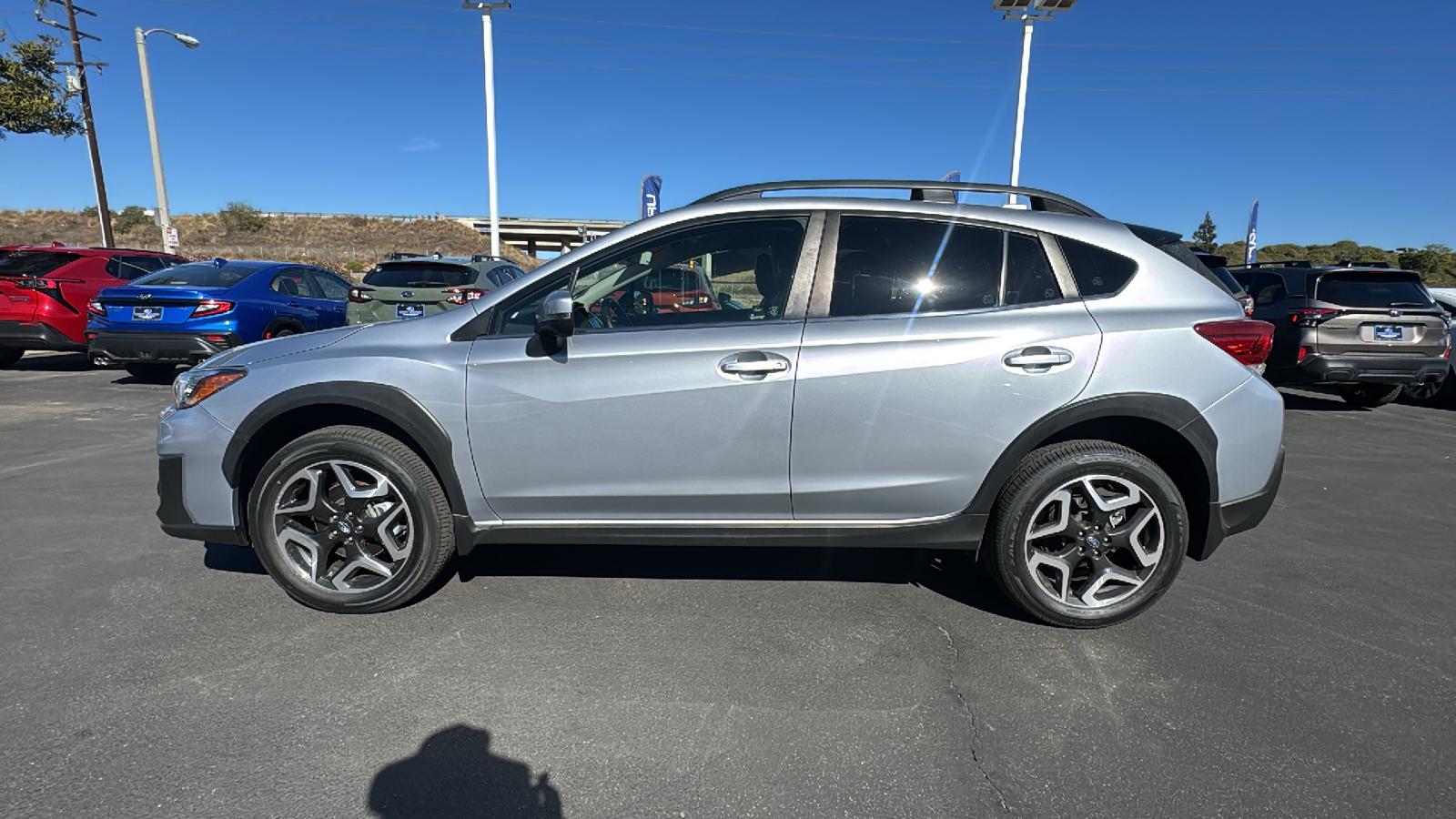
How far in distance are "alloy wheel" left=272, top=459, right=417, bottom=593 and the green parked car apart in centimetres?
639

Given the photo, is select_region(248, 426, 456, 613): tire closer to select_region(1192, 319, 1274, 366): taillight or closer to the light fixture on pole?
select_region(1192, 319, 1274, 366): taillight

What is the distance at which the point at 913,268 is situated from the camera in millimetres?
3117

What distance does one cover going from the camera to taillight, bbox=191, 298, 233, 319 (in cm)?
834

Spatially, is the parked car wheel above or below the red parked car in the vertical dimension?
below

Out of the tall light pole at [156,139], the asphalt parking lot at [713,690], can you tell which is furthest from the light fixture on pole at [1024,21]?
the tall light pole at [156,139]

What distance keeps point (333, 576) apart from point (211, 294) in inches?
274

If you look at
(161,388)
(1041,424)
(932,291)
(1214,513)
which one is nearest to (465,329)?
(932,291)

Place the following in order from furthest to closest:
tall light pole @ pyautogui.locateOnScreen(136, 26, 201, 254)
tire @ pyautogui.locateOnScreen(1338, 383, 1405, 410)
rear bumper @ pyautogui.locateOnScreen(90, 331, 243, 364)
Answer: tall light pole @ pyautogui.locateOnScreen(136, 26, 201, 254) < tire @ pyautogui.locateOnScreen(1338, 383, 1405, 410) < rear bumper @ pyautogui.locateOnScreen(90, 331, 243, 364)

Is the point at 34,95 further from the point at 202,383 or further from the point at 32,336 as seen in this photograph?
the point at 202,383

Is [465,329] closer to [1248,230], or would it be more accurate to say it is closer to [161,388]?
[161,388]

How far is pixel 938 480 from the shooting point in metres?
3.02

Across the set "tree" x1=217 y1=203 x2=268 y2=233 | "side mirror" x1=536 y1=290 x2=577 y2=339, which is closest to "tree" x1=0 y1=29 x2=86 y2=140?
"side mirror" x1=536 y1=290 x2=577 y2=339

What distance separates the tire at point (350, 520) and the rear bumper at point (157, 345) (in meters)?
6.38

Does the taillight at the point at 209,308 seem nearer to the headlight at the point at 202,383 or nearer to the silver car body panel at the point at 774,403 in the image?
the headlight at the point at 202,383
